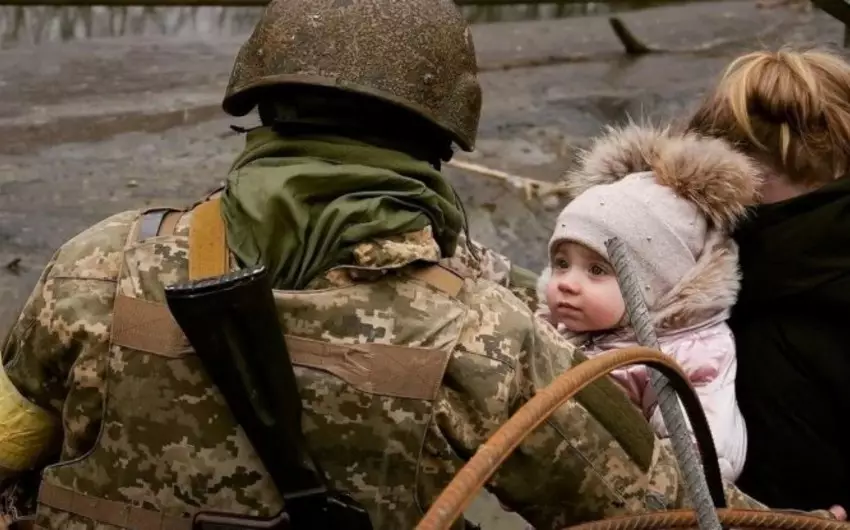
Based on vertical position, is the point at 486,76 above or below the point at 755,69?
below

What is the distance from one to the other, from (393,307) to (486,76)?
7993mm

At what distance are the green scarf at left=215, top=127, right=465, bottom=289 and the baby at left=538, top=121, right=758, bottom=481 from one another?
68cm

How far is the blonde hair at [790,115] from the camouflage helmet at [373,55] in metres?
0.81

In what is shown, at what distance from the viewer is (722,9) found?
12.8 m

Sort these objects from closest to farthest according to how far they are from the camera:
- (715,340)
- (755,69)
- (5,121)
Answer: (715,340)
(755,69)
(5,121)

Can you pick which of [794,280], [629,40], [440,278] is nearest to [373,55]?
[440,278]

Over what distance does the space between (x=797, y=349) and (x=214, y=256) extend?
128 centimetres

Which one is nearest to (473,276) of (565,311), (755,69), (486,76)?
(565,311)

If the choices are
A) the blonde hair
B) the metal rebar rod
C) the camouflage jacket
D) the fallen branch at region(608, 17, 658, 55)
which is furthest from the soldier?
the fallen branch at region(608, 17, 658, 55)

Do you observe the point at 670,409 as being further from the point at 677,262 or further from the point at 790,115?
the point at 790,115

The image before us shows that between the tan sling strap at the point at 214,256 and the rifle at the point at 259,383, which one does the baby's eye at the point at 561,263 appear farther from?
the rifle at the point at 259,383

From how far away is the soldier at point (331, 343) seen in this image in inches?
65.6

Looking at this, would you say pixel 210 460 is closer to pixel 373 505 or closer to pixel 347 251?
pixel 373 505

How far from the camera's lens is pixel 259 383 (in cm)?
163
